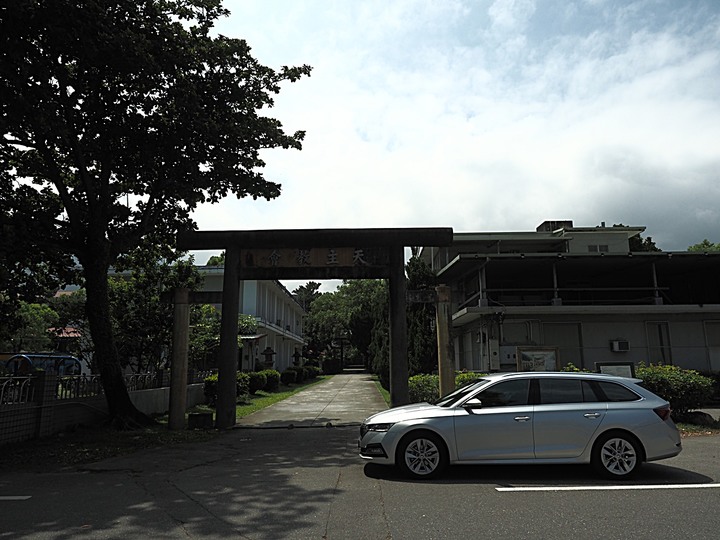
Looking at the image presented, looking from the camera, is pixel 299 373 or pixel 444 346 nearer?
pixel 444 346

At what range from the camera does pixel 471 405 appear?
768cm

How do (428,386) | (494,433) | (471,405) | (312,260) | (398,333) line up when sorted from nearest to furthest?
(494,433) < (471,405) < (398,333) < (312,260) < (428,386)

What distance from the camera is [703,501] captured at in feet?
20.7

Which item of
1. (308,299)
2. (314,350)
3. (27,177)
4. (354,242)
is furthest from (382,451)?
(308,299)

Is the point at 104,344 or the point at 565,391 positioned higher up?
the point at 104,344

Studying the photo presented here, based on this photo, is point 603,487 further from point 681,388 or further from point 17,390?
point 17,390

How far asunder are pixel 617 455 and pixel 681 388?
21.6 feet

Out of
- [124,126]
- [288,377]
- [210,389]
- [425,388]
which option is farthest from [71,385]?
[288,377]

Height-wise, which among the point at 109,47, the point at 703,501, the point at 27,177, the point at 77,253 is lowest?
the point at 703,501

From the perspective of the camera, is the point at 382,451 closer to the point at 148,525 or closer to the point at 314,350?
the point at 148,525

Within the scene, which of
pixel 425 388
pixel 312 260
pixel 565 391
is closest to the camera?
pixel 565 391

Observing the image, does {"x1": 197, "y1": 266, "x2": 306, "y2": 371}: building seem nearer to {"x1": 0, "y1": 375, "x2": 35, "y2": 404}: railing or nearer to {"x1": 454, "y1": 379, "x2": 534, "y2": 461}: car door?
{"x1": 0, "y1": 375, "x2": 35, "y2": 404}: railing

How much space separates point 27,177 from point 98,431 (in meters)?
6.69

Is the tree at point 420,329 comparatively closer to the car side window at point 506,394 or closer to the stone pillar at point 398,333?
the stone pillar at point 398,333
